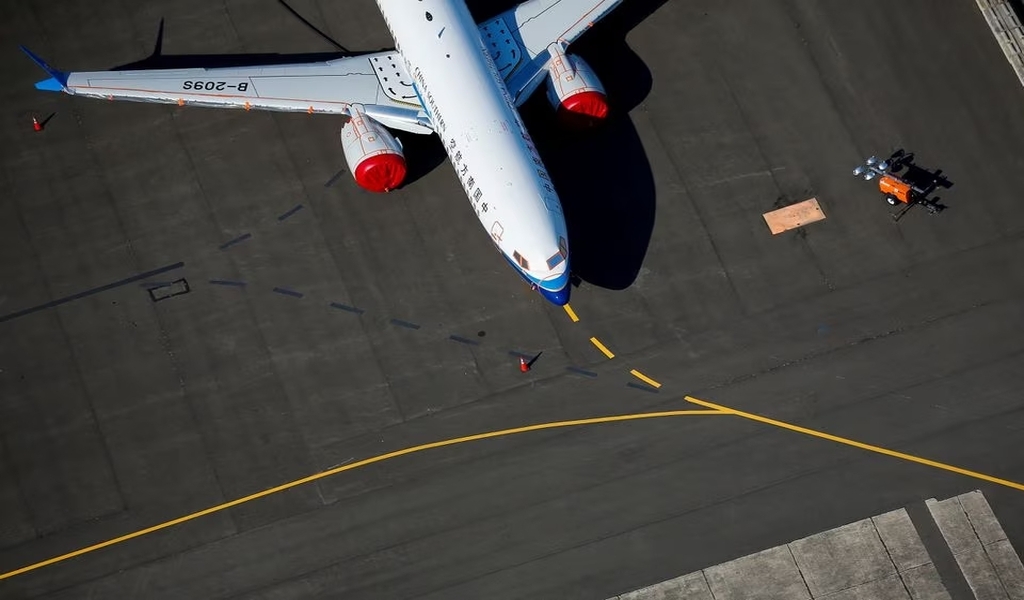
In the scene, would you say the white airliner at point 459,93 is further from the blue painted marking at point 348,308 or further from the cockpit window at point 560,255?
the blue painted marking at point 348,308

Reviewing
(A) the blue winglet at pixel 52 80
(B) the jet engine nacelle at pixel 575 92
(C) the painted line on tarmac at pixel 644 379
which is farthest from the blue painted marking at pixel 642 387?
(A) the blue winglet at pixel 52 80

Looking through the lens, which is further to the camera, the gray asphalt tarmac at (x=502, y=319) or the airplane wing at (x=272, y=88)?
the airplane wing at (x=272, y=88)

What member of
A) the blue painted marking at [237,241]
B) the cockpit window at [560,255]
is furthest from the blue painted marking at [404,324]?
the blue painted marking at [237,241]

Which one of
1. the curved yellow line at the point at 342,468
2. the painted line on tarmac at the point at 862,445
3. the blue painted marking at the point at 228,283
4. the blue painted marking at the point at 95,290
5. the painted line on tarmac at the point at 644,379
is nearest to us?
the curved yellow line at the point at 342,468

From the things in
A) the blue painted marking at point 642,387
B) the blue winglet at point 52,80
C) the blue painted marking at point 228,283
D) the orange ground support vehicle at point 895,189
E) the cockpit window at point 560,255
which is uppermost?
the blue winglet at point 52,80

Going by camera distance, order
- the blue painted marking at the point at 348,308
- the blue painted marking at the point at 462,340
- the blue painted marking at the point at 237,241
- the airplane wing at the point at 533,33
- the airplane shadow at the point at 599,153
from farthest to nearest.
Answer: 1. the airplane wing at the point at 533,33
2. the blue painted marking at the point at 237,241
3. the airplane shadow at the point at 599,153
4. the blue painted marking at the point at 348,308
5. the blue painted marking at the point at 462,340

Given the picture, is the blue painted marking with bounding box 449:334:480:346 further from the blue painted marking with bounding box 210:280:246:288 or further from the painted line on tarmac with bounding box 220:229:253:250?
the painted line on tarmac with bounding box 220:229:253:250

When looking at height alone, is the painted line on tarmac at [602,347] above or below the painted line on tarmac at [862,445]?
above

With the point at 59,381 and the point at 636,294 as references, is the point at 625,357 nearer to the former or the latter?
the point at 636,294
